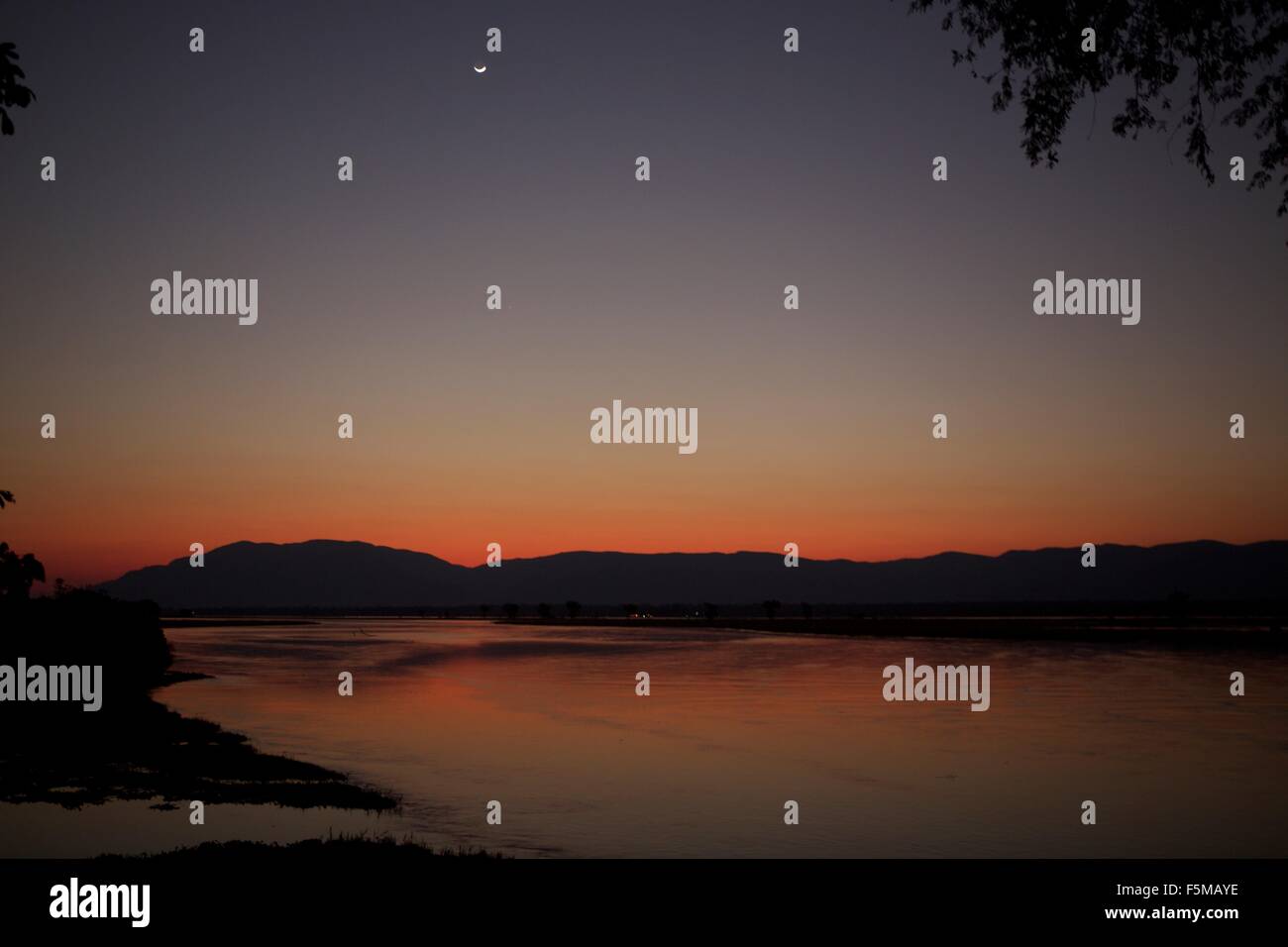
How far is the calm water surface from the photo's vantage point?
2067cm

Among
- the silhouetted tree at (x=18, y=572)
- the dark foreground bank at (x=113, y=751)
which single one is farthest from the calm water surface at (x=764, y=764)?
the silhouetted tree at (x=18, y=572)

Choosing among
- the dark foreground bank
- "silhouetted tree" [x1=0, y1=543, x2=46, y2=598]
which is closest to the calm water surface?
the dark foreground bank

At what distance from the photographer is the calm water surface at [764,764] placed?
20672 millimetres

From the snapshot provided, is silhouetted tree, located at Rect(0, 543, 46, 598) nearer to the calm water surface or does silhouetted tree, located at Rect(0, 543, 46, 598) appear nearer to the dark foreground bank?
the dark foreground bank

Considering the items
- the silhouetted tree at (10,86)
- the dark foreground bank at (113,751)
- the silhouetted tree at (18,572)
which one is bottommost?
the dark foreground bank at (113,751)

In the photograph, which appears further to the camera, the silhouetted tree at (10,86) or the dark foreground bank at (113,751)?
the dark foreground bank at (113,751)

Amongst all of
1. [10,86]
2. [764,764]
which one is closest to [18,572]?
[10,86]

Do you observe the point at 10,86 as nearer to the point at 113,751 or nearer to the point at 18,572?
the point at 18,572

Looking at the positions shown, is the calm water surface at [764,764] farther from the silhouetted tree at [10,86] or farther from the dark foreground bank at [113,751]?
the silhouetted tree at [10,86]

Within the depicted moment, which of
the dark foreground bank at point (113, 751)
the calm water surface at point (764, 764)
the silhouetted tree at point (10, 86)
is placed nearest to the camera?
the silhouetted tree at point (10, 86)

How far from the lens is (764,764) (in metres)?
28.8

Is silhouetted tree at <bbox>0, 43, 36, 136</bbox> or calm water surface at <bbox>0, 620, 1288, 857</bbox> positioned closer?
silhouetted tree at <bbox>0, 43, 36, 136</bbox>
